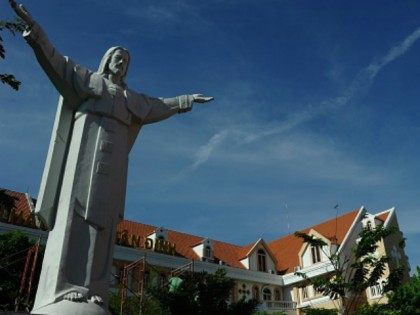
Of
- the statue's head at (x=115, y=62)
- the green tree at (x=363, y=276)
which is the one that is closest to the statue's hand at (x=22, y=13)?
the statue's head at (x=115, y=62)

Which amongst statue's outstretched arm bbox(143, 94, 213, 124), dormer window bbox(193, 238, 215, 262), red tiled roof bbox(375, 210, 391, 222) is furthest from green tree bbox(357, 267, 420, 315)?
red tiled roof bbox(375, 210, 391, 222)

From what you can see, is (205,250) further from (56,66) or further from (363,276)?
(56,66)

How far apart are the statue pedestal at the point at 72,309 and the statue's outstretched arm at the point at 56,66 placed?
3124 millimetres

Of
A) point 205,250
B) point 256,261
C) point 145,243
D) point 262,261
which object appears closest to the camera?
point 145,243

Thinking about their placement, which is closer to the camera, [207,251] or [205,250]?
[205,250]

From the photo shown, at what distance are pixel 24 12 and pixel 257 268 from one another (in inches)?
1332

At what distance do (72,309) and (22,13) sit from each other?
12.8ft

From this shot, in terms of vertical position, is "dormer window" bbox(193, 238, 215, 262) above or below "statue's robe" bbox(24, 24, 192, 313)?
above

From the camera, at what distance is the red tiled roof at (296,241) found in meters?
37.9

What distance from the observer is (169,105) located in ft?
28.7

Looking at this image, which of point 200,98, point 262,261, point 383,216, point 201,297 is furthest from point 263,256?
point 200,98

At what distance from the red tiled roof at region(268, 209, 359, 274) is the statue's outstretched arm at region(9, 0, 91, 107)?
31.3 m

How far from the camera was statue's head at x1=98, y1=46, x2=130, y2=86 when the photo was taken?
27.3ft

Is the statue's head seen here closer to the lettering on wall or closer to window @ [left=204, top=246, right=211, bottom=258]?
the lettering on wall
